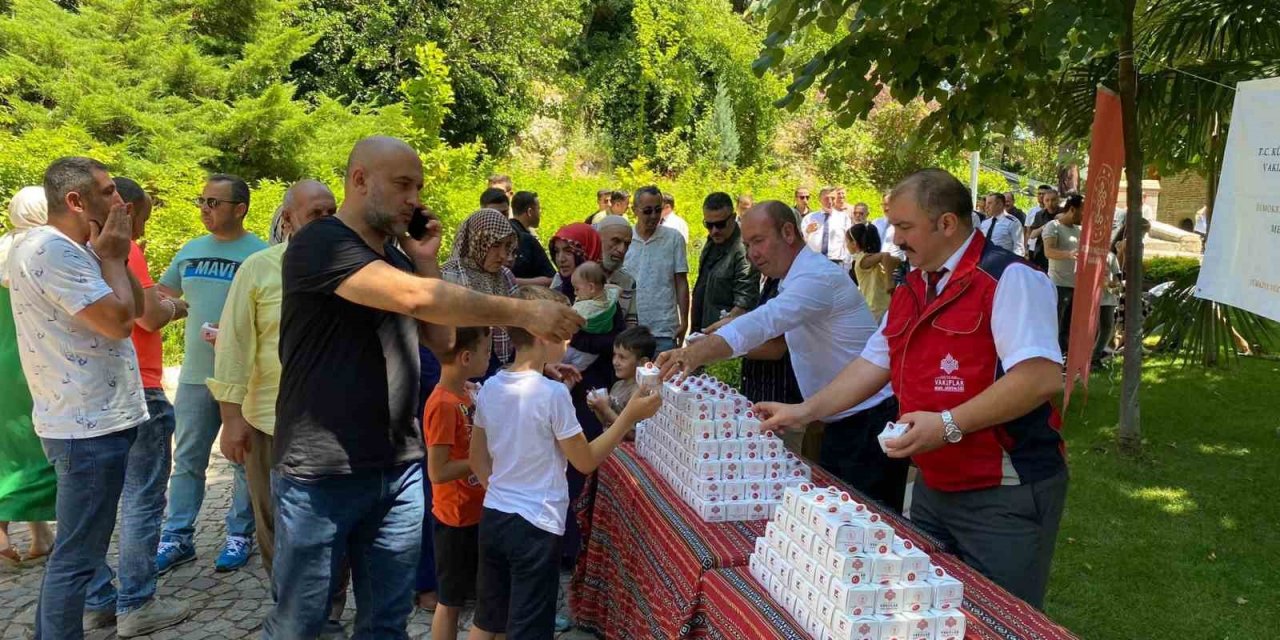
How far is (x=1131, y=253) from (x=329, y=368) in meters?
5.70

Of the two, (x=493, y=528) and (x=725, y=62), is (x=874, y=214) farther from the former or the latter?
(x=493, y=528)

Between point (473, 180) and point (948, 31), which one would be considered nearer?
point (948, 31)

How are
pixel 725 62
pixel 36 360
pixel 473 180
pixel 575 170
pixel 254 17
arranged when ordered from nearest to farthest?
pixel 36 360
pixel 473 180
pixel 254 17
pixel 575 170
pixel 725 62

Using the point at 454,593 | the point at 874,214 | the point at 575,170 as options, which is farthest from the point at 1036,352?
the point at 575,170

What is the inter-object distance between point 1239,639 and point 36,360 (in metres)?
5.33

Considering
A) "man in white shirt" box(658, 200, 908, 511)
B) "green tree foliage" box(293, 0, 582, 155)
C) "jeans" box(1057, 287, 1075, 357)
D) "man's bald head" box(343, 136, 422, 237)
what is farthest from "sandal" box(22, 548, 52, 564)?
"green tree foliage" box(293, 0, 582, 155)

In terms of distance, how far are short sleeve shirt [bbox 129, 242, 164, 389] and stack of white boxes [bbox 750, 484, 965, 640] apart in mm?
3313

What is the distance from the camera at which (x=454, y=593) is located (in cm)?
335

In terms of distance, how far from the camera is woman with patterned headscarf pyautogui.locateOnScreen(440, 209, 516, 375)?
4180 millimetres

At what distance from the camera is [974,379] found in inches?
101

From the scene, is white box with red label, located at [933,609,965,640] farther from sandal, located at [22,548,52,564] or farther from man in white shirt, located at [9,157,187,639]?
sandal, located at [22,548,52,564]

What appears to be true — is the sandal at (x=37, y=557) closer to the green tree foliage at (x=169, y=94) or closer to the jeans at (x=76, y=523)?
the jeans at (x=76, y=523)

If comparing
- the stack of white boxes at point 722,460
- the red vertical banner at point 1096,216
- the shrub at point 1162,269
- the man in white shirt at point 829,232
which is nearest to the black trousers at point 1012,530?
the stack of white boxes at point 722,460

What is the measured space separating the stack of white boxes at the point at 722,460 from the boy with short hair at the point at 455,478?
0.68 meters
